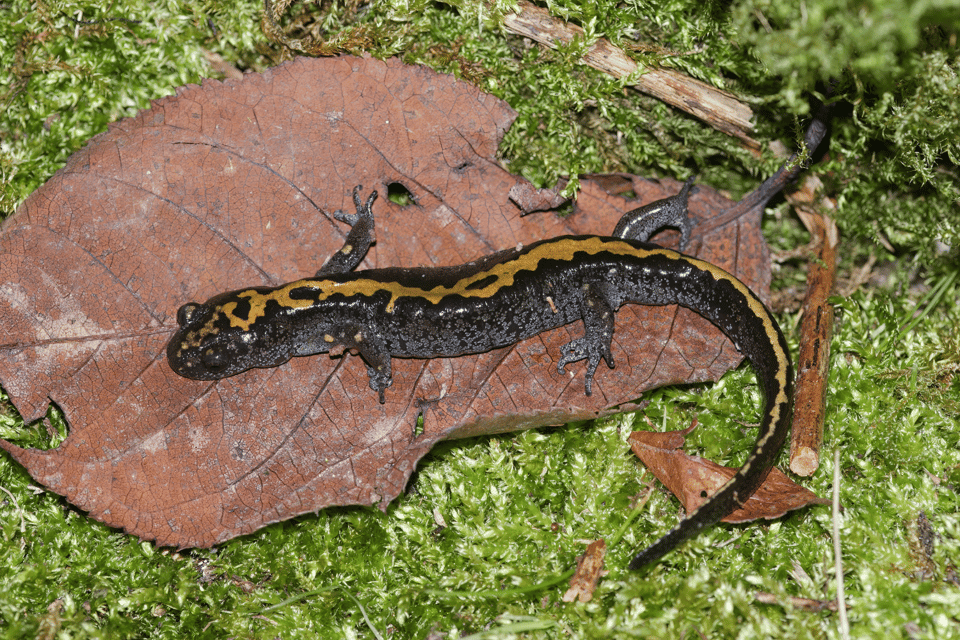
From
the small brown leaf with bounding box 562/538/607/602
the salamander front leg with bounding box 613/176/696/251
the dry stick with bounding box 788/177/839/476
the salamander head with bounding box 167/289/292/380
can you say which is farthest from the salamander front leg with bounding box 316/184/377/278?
the dry stick with bounding box 788/177/839/476

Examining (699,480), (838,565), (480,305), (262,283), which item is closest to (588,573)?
(699,480)

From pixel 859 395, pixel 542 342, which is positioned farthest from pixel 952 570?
pixel 542 342

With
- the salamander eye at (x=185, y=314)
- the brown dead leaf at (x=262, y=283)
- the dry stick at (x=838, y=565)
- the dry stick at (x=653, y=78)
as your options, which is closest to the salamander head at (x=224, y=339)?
the salamander eye at (x=185, y=314)

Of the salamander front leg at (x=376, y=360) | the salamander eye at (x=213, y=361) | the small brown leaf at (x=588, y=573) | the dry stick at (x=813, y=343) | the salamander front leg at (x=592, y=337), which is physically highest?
the dry stick at (x=813, y=343)

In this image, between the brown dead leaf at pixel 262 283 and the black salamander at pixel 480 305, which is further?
the black salamander at pixel 480 305

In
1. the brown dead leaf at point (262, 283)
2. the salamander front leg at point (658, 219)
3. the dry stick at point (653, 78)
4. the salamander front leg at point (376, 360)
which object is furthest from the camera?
the salamander front leg at point (658, 219)

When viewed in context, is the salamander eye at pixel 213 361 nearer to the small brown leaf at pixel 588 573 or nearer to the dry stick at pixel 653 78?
the small brown leaf at pixel 588 573

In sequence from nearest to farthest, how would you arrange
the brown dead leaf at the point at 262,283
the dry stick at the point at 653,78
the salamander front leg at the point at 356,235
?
the brown dead leaf at the point at 262,283, the salamander front leg at the point at 356,235, the dry stick at the point at 653,78

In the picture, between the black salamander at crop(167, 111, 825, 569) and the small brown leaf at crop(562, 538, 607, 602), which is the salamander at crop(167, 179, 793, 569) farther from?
the small brown leaf at crop(562, 538, 607, 602)
